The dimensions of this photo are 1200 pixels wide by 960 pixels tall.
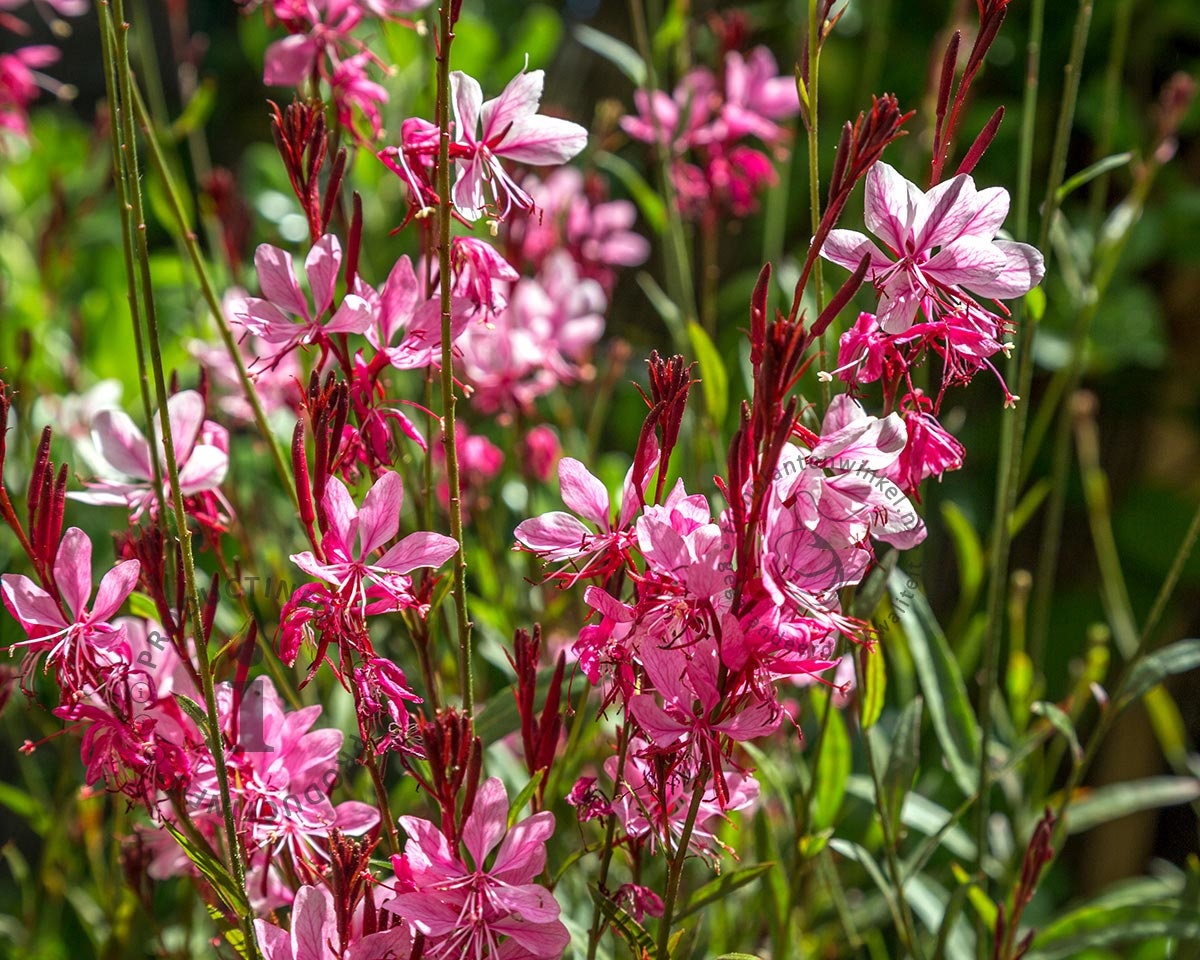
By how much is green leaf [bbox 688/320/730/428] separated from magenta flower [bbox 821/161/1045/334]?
0.71ft

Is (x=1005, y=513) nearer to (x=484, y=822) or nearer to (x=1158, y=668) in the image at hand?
(x=1158, y=668)

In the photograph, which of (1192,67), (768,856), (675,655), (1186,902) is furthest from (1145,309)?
(675,655)

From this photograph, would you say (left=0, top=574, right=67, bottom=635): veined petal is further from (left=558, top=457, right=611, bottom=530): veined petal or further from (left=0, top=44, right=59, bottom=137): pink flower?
(left=0, top=44, right=59, bottom=137): pink flower

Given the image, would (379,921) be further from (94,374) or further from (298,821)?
(94,374)

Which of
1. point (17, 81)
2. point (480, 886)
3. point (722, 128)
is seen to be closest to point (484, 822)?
point (480, 886)

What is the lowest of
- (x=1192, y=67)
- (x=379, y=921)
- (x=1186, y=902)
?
(x=1186, y=902)

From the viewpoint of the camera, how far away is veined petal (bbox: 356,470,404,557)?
1.20ft

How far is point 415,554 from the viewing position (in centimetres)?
37

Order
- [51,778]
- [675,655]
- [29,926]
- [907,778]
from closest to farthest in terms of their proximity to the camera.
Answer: [675,655] < [907,778] < [29,926] < [51,778]

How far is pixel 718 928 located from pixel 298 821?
324mm

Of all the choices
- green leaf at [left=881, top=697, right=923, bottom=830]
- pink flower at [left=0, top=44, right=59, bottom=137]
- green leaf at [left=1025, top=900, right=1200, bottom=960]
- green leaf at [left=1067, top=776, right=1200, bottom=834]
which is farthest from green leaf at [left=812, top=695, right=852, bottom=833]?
pink flower at [left=0, top=44, right=59, bottom=137]

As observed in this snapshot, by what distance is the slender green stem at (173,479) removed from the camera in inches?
13.9

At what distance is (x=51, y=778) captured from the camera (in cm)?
112

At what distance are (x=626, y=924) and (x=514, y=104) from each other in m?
0.28
